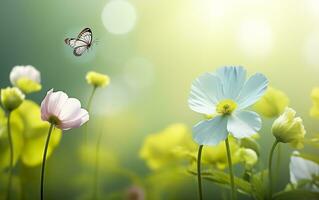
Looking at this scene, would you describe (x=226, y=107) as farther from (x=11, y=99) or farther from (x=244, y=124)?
(x=11, y=99)

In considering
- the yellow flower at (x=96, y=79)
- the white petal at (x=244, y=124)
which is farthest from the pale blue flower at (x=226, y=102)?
the yellow flower at (x=96, y=79)

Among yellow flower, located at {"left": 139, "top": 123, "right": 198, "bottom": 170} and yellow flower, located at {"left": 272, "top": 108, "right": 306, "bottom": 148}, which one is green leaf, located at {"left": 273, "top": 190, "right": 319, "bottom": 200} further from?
yellow flower, located at {"left": 139, "top": 123, "right": 198, "bottom": 170}

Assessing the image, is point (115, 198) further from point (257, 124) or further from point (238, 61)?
point (238, 61)

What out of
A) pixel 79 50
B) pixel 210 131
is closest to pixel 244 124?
pixel 210 131

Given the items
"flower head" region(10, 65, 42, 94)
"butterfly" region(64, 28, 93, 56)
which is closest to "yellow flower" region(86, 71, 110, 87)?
"flower head" region(10, 65, 42, 94)

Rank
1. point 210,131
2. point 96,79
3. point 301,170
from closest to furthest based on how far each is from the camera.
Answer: point 210,131
point 301,170
point 96,79

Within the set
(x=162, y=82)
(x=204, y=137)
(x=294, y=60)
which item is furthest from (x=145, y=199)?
(x=294, y=60)

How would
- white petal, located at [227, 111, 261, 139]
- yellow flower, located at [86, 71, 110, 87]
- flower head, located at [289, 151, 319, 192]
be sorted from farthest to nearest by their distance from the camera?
yellow flower, located at [86, 71, 110, 87] < flower head, located at [289, 151, 319, 192] < white petal, located at [227, 111, 261, 139]

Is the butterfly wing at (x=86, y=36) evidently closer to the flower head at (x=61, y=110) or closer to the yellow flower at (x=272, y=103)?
the flower head at (x=61, y=110)
